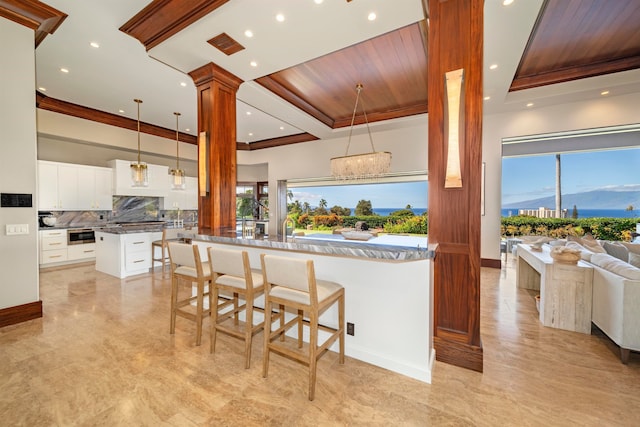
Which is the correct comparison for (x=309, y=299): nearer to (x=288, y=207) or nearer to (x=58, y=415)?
(x=58, y=415)

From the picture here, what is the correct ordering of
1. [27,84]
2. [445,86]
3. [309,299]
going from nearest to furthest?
1. [309,299]
2. [445,86]
3. [27,84]

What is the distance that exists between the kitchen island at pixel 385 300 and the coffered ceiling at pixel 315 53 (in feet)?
6.94

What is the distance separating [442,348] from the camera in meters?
2.04

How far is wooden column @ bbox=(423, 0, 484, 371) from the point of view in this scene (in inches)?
76.2

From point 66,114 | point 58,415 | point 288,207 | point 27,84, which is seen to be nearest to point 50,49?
point 27,84

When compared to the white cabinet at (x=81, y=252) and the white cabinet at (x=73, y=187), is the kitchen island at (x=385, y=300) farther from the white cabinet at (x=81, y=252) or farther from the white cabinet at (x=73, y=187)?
the white cabinet at (x=73, y=187)

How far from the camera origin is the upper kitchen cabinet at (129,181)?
5.93 m

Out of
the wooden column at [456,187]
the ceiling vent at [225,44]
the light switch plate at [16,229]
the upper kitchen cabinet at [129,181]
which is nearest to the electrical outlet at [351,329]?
the wooden column at [456,187]

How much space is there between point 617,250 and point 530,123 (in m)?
2.63

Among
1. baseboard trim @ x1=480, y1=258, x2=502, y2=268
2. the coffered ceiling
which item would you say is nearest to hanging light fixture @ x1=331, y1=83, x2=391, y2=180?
the coffered ceiling

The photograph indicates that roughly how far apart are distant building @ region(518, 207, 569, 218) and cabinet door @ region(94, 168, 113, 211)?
9832 mm

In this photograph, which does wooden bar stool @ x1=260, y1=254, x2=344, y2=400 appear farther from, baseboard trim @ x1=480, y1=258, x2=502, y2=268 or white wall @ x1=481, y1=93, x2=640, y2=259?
white wall @ x1=481, y1=93, x2=640, y2=259

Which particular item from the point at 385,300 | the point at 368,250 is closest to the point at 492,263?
the point at 385,300

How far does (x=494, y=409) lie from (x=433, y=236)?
118cm
